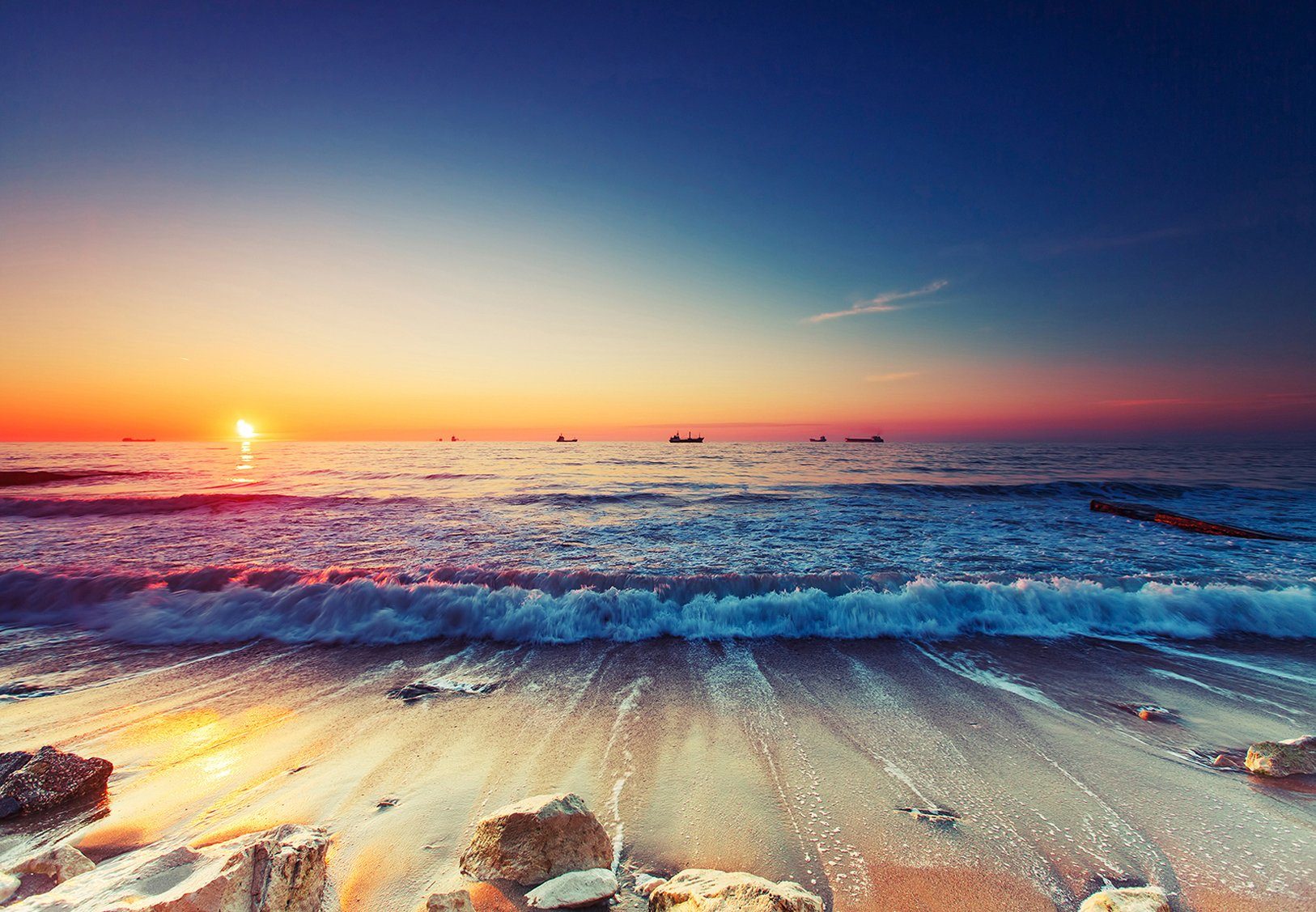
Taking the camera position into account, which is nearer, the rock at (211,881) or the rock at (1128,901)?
the rock at (211,881)

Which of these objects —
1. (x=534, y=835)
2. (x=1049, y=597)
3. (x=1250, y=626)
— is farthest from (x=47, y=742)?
(x=1250, y=626)

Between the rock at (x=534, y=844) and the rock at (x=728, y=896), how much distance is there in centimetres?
44

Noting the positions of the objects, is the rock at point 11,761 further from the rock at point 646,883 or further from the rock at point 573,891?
the rock at point 646,883

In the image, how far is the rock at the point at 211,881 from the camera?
196cm

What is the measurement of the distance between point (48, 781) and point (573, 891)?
3848 mm

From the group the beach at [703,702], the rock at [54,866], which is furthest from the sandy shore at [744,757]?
the rock at [54,866]

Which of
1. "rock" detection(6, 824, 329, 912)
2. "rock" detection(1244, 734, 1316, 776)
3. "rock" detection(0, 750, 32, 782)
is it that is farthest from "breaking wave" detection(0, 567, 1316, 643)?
"rock" detection(6, 824, 329, 912)

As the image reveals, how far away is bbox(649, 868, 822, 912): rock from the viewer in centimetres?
205

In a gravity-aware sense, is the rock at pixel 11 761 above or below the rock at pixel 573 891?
above

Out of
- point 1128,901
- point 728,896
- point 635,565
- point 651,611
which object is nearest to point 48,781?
point 728,896

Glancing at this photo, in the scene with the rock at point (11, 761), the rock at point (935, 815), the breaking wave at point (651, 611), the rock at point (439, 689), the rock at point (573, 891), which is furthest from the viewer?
the breaking wave at point (651, 611)

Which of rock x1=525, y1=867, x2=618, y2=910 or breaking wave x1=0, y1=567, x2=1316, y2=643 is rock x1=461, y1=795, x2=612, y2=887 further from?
breaking wave x1=0, y1=567, x2=1316, y2=643

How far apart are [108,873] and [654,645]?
501 cm

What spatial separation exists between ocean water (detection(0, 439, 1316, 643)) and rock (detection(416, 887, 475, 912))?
465 centimetres
